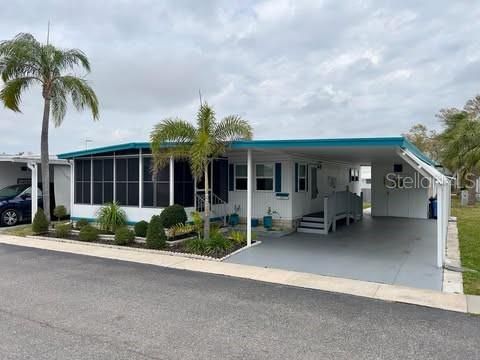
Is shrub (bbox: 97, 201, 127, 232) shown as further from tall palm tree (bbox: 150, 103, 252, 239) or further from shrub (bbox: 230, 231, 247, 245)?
shrub (bbox: 230, 231, 247, 245)

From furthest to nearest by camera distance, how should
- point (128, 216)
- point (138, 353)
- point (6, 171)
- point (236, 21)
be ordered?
point (6, 171), point (236, 21), point (128, 216), point (138, 353)

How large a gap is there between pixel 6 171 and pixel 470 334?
18.4 m

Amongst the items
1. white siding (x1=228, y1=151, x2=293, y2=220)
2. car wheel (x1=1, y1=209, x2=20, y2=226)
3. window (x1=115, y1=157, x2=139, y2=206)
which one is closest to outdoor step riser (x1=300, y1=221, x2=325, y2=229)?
white siding (x1=228, y1=151, x2=293, y2=220)

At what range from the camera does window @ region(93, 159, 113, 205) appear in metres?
12.4

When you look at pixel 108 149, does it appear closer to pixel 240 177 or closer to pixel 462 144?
pixel 240 177

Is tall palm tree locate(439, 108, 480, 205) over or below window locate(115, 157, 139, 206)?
over

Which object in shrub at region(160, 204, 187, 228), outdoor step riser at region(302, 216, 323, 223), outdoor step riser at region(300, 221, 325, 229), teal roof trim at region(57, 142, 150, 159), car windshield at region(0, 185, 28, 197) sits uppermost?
teal roof trim at region(57, 142, 150, 159)

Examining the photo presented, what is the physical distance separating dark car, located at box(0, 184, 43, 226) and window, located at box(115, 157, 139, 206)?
543 centimetres

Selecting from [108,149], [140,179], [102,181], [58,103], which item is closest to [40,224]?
[102,181]

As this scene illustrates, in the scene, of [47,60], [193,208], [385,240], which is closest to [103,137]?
[47,60]

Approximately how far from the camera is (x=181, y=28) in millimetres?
13438

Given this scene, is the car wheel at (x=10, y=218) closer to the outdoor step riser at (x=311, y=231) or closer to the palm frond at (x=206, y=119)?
the palm frond at (x=206, y=119)

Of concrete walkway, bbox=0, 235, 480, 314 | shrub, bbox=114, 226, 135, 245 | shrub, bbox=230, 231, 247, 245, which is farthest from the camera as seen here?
shrub, bbox=114, 226, 135, 245

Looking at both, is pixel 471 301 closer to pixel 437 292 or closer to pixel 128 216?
pixel 437 292
